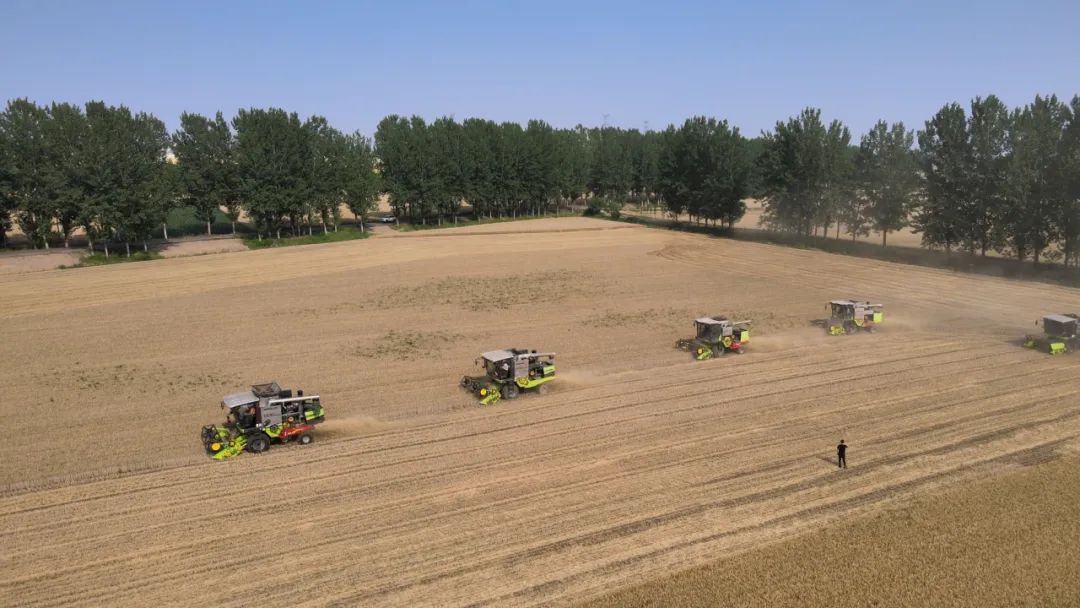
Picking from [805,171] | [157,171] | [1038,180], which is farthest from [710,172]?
[157,171]

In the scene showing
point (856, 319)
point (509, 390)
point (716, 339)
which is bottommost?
point (509, 390)

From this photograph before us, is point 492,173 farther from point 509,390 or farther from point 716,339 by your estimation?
point 509,390

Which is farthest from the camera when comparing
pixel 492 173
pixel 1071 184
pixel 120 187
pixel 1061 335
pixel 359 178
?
pixel 492 173

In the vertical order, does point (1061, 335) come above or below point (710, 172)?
below

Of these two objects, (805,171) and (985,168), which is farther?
(805,171)

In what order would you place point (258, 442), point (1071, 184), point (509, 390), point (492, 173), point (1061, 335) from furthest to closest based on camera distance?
point (492, 173) → point (1071, 184) → point (1061, 335) → point (509, 390) → point (258, 442)

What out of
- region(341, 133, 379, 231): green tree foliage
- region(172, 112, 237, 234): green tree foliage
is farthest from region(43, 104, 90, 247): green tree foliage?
region(341, 133, 379, 231): green tree foliage

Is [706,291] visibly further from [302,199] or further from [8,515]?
[302,199]
